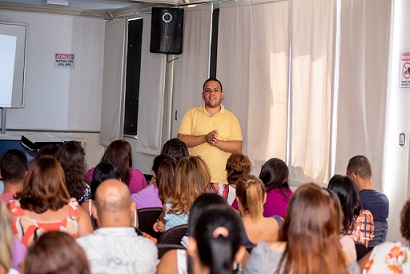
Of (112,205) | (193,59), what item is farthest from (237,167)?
(193,59)

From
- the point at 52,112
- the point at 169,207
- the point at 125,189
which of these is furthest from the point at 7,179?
the point at 52,112

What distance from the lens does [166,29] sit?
36.6 ft

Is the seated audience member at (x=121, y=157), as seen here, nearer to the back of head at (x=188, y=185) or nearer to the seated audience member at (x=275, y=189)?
the seated audience member at (x=275, y=189)

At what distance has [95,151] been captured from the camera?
14.0 metres

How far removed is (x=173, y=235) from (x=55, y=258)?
2637 millimetres

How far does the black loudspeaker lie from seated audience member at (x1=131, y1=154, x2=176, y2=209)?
477 centimetres

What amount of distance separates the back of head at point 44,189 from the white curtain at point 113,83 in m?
8.89

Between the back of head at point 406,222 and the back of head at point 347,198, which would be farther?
the back of head at point 347,198

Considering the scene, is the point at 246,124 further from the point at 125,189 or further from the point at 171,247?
the point at 125,189

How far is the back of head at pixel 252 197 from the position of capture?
Result: 5.02 metres

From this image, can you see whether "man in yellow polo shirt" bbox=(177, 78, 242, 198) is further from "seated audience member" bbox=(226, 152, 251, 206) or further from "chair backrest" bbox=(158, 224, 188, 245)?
"chair backrest" bbox=(158, 224, 188, 245)

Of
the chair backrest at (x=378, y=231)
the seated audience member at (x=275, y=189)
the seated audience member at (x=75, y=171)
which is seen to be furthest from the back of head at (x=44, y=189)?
the chair backrest at (x=378, y=231)

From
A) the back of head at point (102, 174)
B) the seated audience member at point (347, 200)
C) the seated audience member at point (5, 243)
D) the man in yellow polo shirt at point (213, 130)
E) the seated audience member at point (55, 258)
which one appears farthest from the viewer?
the man in yellow polo shirt at point (213, 130)

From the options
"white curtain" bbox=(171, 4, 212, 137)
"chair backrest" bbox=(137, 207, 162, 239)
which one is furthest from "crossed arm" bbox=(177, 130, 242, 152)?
"chair backrest" bbox=(137, 207, 162, 239)
